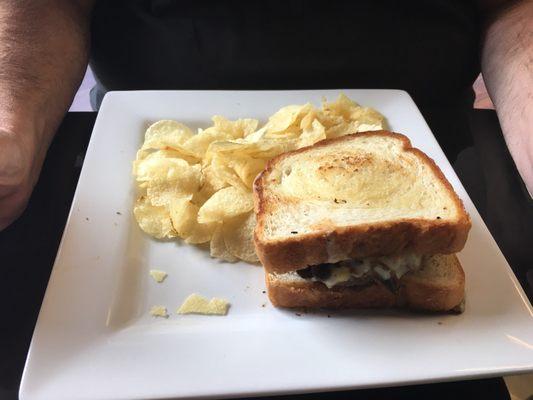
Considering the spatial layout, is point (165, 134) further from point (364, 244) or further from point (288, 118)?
point (364, 244)

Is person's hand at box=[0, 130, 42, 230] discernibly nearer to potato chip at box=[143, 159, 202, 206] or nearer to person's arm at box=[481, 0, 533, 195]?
potato chip at box=[143, 159, 202, 206]

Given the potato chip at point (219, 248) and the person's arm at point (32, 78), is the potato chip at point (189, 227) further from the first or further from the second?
the person's arm at point (32, 78)

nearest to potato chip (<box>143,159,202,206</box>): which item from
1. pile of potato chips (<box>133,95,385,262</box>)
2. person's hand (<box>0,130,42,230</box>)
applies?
pile of potato chips (<box>133,95,385,262</box>)

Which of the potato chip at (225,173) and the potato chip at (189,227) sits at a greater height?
the potato chip at (225,173)

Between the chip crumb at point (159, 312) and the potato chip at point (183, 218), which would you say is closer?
the chip crumb at point (159, 312)

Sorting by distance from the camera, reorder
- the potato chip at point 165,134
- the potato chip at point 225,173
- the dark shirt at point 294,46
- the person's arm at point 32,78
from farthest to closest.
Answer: the dark shirt at point 294,46
the potato chip at point 165,134
the potato chip at point 225,173
the person's arm at point 32,78

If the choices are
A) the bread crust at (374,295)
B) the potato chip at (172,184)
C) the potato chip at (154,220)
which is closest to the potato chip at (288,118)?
the potato chip at (172,184)

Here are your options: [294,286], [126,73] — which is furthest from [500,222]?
[126,73]
